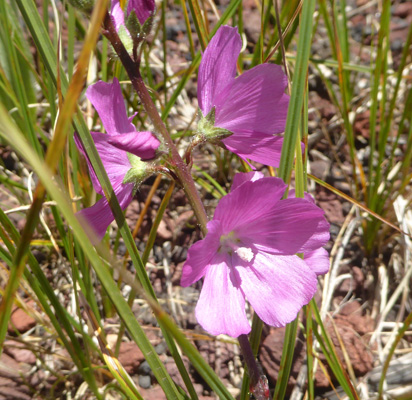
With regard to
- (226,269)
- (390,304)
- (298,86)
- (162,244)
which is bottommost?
(390,304)

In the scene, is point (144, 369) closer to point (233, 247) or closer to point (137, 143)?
point (233, 247)

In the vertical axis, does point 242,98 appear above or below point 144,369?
above

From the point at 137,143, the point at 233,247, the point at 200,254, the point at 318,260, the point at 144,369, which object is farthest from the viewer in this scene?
the point at 144,369

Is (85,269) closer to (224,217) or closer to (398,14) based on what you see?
(224,217)

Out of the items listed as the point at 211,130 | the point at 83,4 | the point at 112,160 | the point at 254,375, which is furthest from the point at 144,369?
the point at 83,4

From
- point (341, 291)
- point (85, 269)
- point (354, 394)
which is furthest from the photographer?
point (341, 291)

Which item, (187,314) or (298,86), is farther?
(187,314)

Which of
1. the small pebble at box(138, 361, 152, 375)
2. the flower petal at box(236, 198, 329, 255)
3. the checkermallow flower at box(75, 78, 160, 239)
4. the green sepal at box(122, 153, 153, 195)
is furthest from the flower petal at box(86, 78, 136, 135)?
the small pebble at box(138, 361, 152, 375)

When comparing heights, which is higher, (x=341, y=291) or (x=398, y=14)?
(x=398, y=14)

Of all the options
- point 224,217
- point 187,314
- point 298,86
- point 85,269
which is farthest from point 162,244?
point 298,86
